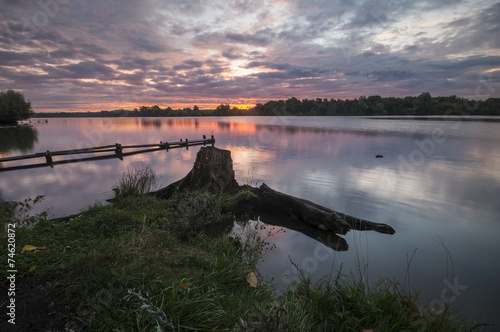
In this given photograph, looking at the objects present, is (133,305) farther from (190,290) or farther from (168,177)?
(168,177)

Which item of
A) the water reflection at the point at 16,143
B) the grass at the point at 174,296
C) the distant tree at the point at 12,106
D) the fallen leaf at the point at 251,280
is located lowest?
the fallen leaf at the point at 251,280

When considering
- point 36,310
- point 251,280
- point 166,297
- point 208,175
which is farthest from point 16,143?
point 251,280

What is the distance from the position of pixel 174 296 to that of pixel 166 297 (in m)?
0.15

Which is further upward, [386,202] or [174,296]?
[174,296]

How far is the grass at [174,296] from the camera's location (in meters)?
2.82

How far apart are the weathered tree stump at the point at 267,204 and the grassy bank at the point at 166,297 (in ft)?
12.8

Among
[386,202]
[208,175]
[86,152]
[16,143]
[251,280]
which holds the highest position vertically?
[16,143]

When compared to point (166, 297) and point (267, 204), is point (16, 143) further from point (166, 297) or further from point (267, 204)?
point (166, 297)

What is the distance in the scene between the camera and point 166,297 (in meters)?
3.15

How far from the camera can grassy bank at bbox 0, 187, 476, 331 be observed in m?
2.81

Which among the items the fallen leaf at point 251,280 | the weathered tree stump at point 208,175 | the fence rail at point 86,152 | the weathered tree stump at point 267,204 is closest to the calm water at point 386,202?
the weathered tree stump at point 267,204

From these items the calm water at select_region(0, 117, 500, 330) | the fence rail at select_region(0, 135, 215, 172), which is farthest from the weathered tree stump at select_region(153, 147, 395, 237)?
the fence rail at select_region(0, 135, 215, 172)

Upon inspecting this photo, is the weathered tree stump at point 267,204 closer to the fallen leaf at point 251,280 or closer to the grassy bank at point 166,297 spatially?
the grassy bank at point 166,297

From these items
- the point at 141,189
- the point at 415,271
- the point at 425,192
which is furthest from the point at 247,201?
the point at 425,192
